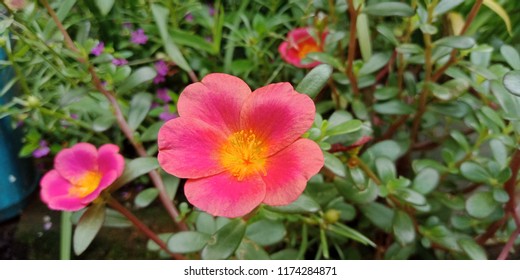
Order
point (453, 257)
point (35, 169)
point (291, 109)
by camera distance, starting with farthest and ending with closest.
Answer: point (35, 169) < point (453, 257) < point (291, 109)

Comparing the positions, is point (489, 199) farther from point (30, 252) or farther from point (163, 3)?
point (30, 252)

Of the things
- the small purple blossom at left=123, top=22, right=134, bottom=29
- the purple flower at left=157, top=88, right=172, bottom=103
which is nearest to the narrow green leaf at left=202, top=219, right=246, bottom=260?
the purple flower at left=157, top=88, right=172, bottom=103

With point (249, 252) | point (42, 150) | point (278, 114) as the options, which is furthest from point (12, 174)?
point (278, 114)

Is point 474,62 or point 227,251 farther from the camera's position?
point 474,62

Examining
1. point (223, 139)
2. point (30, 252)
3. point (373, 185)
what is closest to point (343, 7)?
point (373, 185)

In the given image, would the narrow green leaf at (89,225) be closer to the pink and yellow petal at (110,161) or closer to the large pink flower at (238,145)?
the pink and yellow petal at (110,161)

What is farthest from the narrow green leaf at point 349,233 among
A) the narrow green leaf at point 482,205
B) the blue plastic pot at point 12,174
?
the blue plastic pot at point 12,174

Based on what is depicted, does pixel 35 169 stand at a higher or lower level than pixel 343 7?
lower
